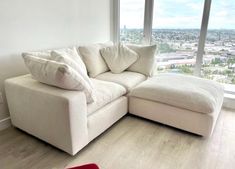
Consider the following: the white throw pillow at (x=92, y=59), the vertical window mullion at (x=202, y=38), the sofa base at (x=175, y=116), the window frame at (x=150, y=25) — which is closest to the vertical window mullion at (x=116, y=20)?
the window frame at (x=150, y=25)

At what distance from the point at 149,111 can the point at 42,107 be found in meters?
1.29

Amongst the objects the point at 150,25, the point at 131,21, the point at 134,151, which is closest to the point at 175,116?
the point at 134,151

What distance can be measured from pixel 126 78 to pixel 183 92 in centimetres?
84

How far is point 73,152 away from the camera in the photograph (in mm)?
1742

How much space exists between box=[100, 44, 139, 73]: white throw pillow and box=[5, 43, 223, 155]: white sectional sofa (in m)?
0.25

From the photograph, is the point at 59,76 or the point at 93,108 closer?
the point at 59,76

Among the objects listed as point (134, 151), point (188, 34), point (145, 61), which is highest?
point (188, 34)

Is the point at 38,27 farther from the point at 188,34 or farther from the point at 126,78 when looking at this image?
the point at 188,34

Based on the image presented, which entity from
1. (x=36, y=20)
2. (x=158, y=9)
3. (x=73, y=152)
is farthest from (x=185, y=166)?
(x=158, y=9)

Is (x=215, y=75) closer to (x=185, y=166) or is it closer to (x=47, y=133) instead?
(x=185, y=166)

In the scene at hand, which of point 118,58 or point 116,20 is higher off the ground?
A: point 116,20

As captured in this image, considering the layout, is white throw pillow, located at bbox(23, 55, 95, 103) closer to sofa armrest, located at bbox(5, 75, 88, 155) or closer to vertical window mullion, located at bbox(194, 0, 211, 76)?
sofa armrest, located at bbox(5, 75, 88, 155)

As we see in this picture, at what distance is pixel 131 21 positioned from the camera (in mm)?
3756

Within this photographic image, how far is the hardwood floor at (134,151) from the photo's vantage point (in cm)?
174
